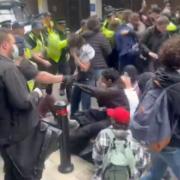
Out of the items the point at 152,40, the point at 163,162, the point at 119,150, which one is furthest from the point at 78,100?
the point at 163,162

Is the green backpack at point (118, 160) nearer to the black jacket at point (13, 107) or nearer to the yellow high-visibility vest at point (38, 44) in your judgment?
the black jacket at point (13, 107)

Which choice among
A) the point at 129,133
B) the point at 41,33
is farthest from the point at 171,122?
the point at 41,33

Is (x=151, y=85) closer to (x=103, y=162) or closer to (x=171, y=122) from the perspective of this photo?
(x=171, y=122)

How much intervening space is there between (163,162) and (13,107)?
141 cm

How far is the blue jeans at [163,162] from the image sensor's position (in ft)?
10.5

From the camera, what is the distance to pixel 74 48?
5.69 m

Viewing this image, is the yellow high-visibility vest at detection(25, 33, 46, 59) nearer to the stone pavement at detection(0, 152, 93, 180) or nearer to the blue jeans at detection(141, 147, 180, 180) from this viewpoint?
the stone pavement at detection(0, 152, 93, 180)

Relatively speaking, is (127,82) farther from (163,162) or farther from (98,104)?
(163,162)

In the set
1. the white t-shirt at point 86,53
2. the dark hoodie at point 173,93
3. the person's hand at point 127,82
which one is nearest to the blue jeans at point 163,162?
the dark hoodie at point 173,93

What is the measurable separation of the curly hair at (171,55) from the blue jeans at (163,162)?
2.17 ft

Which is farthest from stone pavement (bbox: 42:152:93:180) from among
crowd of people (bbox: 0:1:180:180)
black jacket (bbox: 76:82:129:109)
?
black jacket (bbox: 76:82:129:109)

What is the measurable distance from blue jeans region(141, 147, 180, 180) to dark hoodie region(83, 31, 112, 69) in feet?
8.97

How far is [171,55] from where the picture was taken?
304 centimetres

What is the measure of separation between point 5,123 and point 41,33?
392cm
